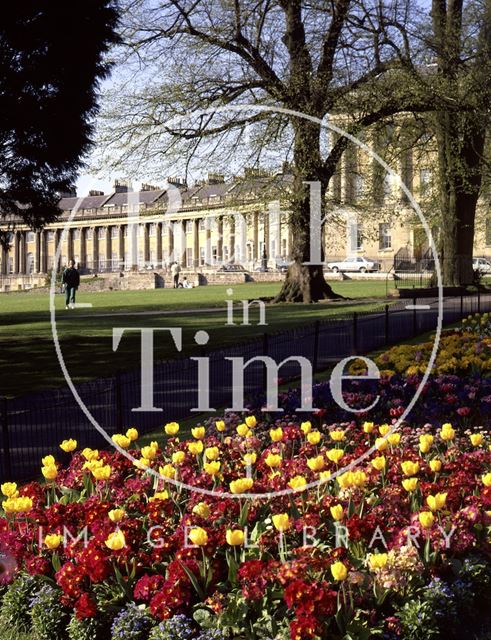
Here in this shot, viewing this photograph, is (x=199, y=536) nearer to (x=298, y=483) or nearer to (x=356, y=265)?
(x=298, y=483)

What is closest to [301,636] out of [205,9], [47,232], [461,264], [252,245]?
[205,9]

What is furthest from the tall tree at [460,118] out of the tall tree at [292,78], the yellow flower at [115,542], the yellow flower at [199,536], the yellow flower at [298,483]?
the yellow flower at [199,536]

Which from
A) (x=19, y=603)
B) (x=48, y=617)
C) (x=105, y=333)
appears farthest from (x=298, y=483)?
(x=105, y=333)

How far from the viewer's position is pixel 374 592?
16.5 feet

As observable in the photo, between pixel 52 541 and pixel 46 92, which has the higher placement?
pixel 46 92

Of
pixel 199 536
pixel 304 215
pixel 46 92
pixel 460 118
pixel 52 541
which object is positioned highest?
pixel 460 118

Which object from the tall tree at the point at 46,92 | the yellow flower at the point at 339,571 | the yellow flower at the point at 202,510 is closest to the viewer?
the yellow flower at the point at 339,571

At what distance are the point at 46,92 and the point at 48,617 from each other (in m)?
15.1

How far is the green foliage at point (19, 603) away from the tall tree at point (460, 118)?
83.8 ft

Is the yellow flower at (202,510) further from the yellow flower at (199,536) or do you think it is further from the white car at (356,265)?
the white car at (356,265)

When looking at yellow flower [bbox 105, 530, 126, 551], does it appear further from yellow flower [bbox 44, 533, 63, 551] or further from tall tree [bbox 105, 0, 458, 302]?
tall tree [bbox 105, 0, 458, 302]

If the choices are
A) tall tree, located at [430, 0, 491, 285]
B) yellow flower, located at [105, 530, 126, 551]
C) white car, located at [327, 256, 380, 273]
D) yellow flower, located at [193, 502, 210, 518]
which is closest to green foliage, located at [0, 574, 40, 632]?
yellow flower, located at [105, 530, 126, 551]

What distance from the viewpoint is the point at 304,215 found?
3150cm

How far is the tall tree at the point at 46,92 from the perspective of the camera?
57.6ft
